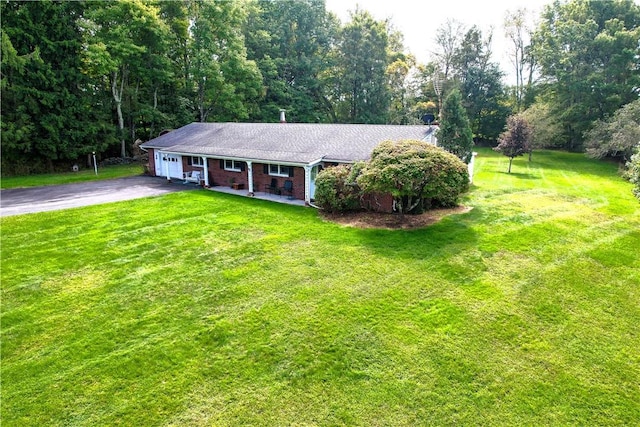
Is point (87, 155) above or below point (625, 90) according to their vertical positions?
below

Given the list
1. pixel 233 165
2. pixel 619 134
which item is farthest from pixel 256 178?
pixel 619 134

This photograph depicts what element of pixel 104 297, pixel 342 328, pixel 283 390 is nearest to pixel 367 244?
pixel 342 328

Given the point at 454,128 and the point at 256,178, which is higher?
the point at 454,128

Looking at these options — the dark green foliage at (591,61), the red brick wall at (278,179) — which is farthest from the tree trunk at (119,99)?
the dark green foliage at (591,61)

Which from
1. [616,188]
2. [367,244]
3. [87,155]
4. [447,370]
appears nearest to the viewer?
[447,370]

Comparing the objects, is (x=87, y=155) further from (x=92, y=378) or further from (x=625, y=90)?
(x=625, y=90)

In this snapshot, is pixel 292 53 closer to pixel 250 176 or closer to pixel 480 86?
pixel 480 86

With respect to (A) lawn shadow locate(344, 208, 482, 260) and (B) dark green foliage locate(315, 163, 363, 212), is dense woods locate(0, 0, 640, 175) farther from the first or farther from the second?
(A) lawn shadow locate(344, 208, 482, 260)
